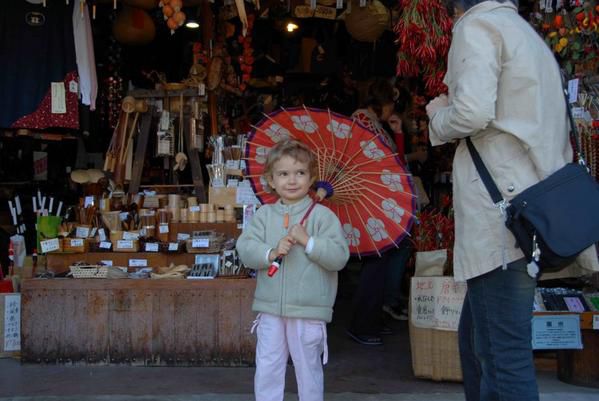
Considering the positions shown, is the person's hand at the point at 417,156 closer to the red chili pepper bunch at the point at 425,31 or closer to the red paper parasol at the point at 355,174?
the red chili pepper bunch at the point at 425,31

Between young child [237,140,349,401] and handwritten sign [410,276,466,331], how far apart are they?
113cm

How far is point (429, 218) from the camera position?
4.98m

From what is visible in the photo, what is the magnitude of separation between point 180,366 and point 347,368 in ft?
3.80

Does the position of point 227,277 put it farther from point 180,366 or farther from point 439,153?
point 439,153

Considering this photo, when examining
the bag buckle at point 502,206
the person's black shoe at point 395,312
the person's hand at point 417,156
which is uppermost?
the person's hand at point 417,156

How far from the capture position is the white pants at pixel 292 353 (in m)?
3.45

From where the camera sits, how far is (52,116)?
5996 mm

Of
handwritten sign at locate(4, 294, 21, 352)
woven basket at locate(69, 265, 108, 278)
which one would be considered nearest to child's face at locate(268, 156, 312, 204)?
woven basket at locate(69, 265, 108, 278)

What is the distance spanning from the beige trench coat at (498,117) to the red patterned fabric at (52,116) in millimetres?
4055

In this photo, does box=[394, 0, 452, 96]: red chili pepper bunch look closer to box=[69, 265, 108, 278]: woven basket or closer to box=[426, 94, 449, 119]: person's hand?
box=[426, 94, 449, 119]: person's hand

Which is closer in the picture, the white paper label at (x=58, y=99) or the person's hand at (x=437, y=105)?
the person's hand at (x=437, y=105)

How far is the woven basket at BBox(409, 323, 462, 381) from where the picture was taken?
448 centimetres

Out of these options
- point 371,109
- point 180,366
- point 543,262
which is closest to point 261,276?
point 543,262

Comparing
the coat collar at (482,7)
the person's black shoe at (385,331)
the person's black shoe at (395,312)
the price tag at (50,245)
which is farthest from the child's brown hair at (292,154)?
the person's black shoe at (395,312)
